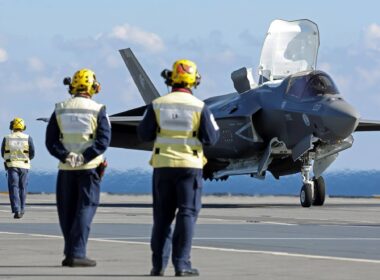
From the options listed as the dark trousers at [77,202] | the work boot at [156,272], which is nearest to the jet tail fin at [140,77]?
the dark trousers at [77,202]

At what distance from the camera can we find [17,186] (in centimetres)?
2378

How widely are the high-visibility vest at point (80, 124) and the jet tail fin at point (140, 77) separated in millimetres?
29710

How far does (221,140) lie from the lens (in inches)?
1312

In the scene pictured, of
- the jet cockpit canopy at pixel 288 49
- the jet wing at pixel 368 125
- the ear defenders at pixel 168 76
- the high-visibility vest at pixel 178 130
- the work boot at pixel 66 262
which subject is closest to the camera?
the high-visibility vest at pixel 178 130

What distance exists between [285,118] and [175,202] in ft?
66.6

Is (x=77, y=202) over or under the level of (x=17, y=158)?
over

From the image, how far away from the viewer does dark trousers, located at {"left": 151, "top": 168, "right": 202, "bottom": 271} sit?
10.6 metres

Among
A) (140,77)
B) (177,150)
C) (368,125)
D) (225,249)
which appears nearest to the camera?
(177,150)

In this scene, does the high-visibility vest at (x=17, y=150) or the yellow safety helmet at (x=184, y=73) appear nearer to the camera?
the yellow safety helmet at (x=184, y=73)

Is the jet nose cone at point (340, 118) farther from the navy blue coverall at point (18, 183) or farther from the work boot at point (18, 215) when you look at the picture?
the work boot at point (18, 215)

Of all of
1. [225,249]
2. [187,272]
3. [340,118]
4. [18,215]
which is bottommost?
[18,215]

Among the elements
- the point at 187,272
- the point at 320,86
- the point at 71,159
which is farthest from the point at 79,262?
the point at 320,86

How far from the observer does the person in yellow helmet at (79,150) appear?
11586mm

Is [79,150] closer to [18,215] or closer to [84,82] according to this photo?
[84,82]
